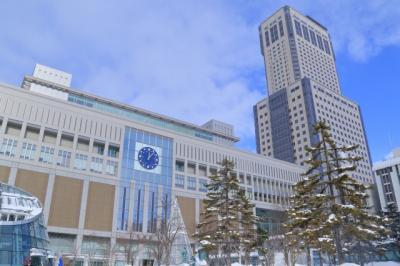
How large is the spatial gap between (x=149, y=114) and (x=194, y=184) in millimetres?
20069

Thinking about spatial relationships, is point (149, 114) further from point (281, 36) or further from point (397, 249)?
point (281, 36)

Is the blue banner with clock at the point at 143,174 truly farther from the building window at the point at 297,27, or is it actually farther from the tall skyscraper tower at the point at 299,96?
the building window at the point at 297,27

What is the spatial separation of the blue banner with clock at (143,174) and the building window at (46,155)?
38.2ft

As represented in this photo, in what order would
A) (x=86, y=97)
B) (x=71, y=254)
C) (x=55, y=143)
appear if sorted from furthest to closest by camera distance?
(x=86, y=97)
(x=55, y=143)
(x=71, y=254)

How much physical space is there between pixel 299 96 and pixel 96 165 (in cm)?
8482

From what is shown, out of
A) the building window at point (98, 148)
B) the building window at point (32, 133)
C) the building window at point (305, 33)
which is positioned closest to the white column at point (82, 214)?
the building window at point (98, 148)

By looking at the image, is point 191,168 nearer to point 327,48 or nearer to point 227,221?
point 227,221

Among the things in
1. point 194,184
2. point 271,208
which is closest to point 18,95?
point 194,184

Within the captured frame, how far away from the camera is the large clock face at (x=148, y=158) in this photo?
61.6 meters

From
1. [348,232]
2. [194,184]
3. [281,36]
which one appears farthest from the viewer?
[281,36]

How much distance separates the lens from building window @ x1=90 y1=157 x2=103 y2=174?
56.4 meters

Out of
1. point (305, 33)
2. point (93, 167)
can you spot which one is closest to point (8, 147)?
point (93, 167)

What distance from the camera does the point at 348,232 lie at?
880 inches

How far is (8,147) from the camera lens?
163 ft
